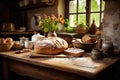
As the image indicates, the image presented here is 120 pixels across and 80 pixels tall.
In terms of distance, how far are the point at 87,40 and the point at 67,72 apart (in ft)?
1.95

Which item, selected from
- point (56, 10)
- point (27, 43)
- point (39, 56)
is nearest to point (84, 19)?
point (56, 10)

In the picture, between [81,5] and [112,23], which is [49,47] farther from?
[81,5]

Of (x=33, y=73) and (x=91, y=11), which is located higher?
(x=91, y=11)

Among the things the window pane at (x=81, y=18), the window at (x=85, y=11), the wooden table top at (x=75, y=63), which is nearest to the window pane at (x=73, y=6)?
the window at (x=85, y=11)

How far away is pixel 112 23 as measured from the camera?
5.58ft

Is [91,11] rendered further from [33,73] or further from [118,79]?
[33,73]

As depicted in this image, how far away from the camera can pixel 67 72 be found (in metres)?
1.28

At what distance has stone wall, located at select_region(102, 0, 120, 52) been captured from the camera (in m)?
1.66

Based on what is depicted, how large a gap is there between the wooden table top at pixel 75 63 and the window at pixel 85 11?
104 centimetres

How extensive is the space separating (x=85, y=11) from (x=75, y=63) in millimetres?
1323

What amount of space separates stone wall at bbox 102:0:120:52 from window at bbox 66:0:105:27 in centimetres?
60

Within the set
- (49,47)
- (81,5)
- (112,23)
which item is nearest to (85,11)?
(81,5)

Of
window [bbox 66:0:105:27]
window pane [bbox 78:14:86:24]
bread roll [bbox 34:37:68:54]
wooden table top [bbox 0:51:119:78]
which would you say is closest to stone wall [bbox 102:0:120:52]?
wooden table top [bbox 0:51:119:78]

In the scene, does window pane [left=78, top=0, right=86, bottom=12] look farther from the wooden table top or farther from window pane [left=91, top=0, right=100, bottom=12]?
the wooden table top
